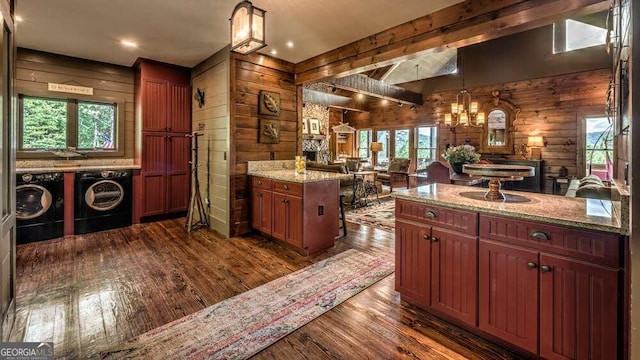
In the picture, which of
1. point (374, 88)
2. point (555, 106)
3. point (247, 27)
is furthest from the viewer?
point (374, 88)

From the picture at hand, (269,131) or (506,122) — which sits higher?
(506,122)

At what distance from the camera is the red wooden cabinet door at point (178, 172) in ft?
17.3

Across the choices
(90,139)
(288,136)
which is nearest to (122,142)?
(90,139)

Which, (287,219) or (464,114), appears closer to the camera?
(287,219)

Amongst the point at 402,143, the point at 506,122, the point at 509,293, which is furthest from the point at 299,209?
the point at 402,143

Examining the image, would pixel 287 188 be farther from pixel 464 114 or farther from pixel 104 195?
pixel 464 114

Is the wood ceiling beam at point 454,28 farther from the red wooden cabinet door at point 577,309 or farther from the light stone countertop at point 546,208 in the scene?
the red wooden cabinet door at point 577,309

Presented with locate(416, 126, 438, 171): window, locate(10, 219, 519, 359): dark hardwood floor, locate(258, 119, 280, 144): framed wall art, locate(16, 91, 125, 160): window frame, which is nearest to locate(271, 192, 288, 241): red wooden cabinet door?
locate(10, 219, 519, 359): dark hardwood floor

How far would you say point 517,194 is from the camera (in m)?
2.29

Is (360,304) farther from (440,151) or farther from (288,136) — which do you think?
(440,151)

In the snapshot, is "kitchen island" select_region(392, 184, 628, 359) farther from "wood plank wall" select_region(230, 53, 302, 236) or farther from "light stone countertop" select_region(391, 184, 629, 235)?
"wood plank wall" select_region(230, 53, 302, 236)

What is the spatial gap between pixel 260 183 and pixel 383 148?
784 centimetres

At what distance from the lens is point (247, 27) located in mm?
2188

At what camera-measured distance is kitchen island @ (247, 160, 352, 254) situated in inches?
138
